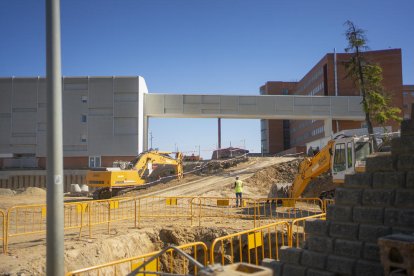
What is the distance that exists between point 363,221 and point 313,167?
42.2 feet

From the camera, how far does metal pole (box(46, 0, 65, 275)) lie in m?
5.27

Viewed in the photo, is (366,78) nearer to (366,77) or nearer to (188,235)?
(366,77)

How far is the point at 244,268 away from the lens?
173 inches

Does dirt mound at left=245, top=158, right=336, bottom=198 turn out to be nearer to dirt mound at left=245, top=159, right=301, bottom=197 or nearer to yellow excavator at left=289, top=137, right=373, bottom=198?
dirt mound at left=245, top=159, right=301, bottom=197

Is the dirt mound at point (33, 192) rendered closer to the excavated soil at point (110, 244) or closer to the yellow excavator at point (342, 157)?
the excavated soil at point (110, 244)

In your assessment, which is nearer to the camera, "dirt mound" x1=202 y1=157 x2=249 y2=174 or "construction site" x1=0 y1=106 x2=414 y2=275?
"construction site" x1=0 y1=106 x2=414 y2=275

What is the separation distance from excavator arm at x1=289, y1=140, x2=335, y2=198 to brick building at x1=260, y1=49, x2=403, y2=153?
22.5 meters

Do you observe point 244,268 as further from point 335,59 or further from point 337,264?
point 335,59

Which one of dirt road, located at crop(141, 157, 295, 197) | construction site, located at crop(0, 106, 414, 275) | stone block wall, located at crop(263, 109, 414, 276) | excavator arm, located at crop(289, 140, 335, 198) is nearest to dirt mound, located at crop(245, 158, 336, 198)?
construction site, located at crop(0, 106, 414, 275)

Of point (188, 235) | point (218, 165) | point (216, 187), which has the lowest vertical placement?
point (188, 235)

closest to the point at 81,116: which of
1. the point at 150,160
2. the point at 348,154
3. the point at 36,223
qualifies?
the point at 150,160

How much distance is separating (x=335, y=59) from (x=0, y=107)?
42.8m

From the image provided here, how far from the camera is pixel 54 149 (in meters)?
5.41

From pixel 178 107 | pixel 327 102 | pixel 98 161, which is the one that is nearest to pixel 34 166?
pixel 98 161
